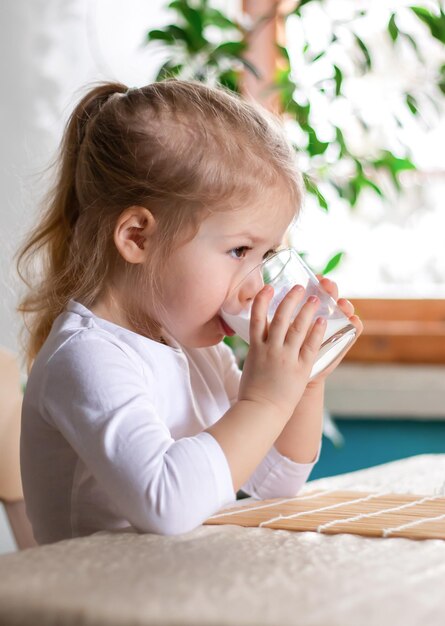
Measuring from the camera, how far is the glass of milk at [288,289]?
2.90ft

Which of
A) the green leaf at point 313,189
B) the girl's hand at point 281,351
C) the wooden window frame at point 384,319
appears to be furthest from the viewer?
the wooden window frame at point 384,319

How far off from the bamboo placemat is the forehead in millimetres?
278

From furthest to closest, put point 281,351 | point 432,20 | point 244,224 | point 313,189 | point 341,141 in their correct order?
1. point 341,141
2. point 432,20
3. point 313,189
4. point 244,224
5. point 281,351

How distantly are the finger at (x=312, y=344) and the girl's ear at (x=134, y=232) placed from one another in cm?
22

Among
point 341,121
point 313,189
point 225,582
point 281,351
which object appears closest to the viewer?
point 225,582

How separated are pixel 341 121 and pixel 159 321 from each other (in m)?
1.61

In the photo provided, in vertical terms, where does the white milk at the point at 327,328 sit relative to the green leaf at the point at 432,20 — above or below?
below

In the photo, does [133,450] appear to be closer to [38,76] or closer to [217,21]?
[38,76]

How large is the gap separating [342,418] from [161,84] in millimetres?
1475

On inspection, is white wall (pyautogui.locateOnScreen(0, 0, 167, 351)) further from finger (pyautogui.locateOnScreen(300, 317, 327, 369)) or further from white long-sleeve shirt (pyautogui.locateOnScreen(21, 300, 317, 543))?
finger (pyautogui.locateOnScreen(300, 317, 327, 369))

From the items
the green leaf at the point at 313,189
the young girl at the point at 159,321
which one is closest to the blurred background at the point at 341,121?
the green leaf at the point at 313,189

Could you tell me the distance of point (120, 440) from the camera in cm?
75

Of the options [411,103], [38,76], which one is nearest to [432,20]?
[411,103]

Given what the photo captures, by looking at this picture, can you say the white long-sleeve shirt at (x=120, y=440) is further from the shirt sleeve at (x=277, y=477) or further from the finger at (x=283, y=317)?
the finger at (x=283, y=317)
